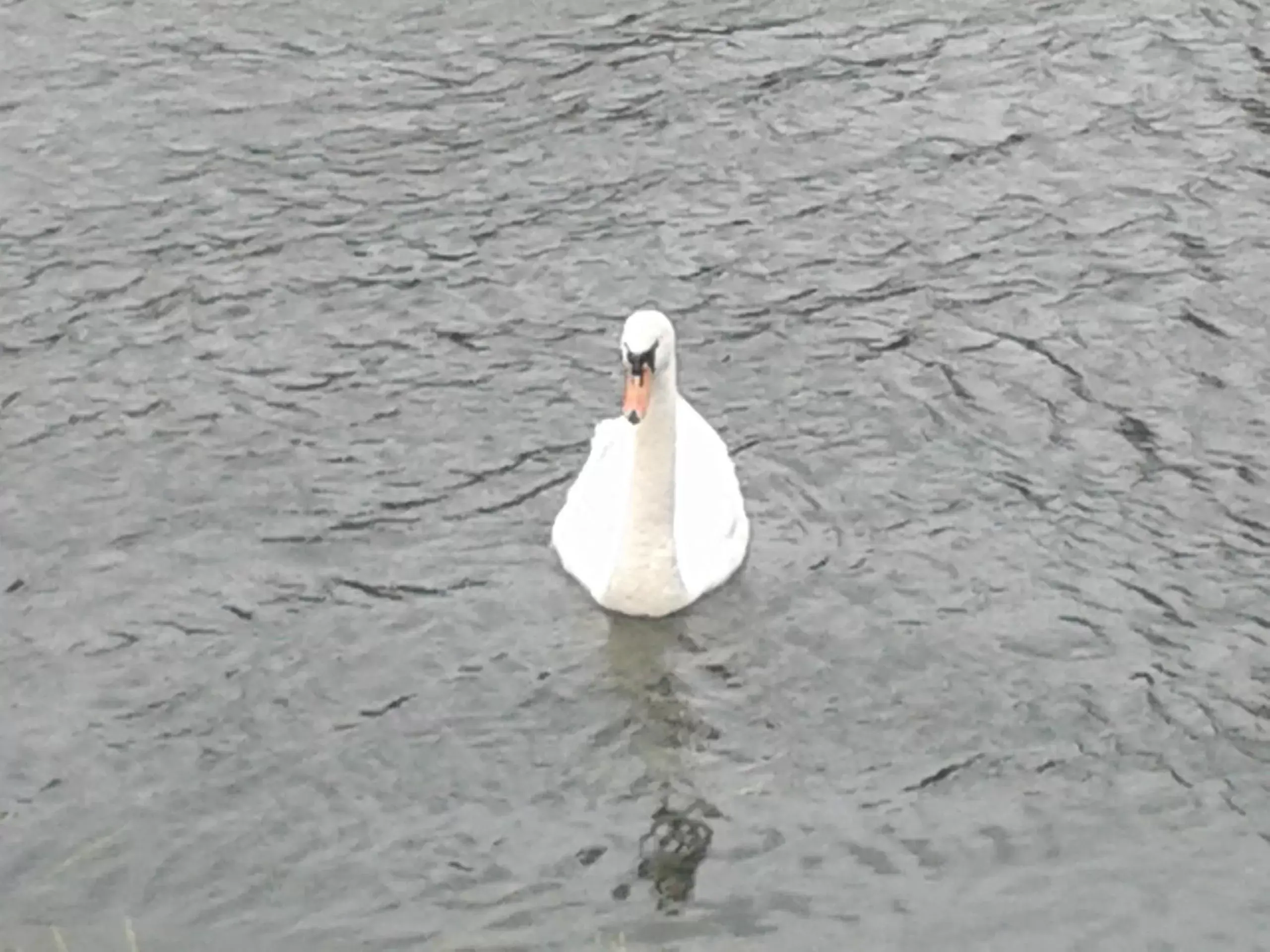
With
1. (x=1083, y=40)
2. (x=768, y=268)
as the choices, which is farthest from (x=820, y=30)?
(x=768, y=268)

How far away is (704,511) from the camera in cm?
1409

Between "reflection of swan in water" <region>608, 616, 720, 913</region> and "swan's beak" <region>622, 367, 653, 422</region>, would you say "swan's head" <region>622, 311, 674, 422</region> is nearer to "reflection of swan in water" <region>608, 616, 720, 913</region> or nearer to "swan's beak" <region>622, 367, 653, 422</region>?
"swan's beak" <region>622, 367, 653, 422</region>

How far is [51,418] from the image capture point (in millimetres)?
15016

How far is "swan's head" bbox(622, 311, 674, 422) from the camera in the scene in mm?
12977

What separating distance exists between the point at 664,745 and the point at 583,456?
2.53 m

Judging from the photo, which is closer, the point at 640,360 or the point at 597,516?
the point at 640,360

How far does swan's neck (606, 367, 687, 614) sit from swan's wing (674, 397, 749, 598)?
0.34 feet

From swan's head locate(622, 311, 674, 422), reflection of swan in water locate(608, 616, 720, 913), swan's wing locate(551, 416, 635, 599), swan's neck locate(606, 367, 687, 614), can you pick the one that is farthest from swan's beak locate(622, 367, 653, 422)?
reflection of swan in water locate(608, 616, 720, 913)

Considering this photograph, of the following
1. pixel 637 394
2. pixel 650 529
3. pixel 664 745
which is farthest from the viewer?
pixel 650 529

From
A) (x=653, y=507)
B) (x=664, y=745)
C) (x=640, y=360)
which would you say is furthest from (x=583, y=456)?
(x=664, y=745)

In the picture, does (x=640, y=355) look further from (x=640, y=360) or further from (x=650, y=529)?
(x=650, y=529)

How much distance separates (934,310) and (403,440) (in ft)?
11.1

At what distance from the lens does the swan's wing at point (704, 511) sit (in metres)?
13.9

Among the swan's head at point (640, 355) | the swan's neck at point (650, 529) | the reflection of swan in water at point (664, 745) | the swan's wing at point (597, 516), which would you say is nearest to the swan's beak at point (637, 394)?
the swan's head at point (640, 355)
